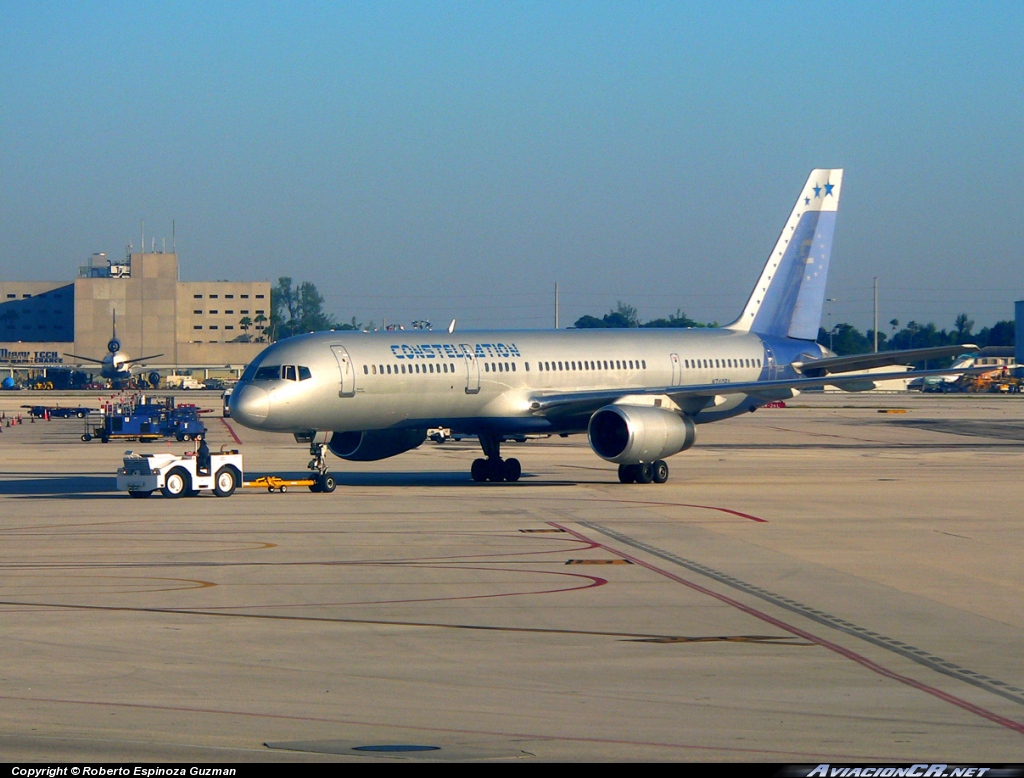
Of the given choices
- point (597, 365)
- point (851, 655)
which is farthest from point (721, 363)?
point (851, 655)

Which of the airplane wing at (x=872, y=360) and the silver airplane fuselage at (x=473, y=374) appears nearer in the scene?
the silver airplane fuselage at (x=473, y=374)

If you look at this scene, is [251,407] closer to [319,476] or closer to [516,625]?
[319,476]

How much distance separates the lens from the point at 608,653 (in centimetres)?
1438

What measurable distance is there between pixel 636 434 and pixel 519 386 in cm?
476

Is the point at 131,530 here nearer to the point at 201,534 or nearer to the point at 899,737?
the point at 201,534

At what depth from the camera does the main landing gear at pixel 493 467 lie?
38375 mm

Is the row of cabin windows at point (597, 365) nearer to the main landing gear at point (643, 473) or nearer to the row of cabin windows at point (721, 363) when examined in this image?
the row of cabin windows at point (721, 363)

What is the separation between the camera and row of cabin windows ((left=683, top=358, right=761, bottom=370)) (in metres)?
42.5

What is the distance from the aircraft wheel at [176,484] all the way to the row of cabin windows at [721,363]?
55.7 ft

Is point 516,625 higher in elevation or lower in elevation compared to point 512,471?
lower

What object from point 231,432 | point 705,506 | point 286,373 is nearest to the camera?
point 705,506

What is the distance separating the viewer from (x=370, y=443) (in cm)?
3766

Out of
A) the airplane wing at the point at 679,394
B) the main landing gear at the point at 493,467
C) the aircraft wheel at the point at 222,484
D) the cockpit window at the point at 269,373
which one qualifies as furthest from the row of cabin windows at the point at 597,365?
the aircraft wheel at the point at 222,484

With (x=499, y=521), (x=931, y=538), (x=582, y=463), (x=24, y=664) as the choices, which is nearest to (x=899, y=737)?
(x=24, y=664)
